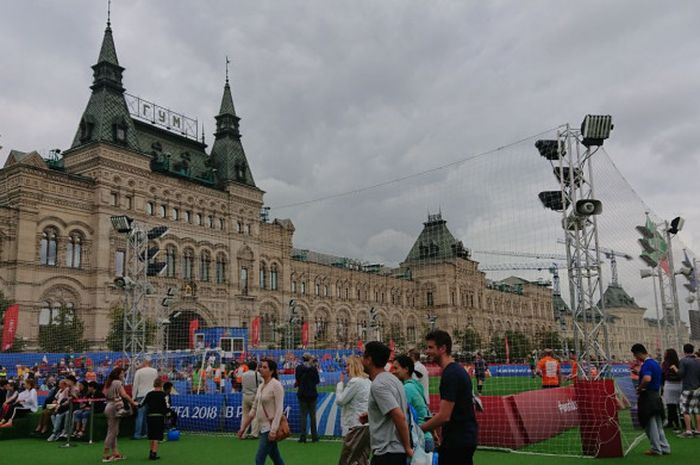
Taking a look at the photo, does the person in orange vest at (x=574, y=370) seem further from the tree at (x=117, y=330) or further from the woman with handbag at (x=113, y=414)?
the tree at (x=117, y=330)

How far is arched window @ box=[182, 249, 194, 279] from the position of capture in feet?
153

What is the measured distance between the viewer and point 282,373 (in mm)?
30641

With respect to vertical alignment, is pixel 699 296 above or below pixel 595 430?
above

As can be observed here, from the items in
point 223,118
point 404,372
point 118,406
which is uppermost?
point 223,118

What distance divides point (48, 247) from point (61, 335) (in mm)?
6286

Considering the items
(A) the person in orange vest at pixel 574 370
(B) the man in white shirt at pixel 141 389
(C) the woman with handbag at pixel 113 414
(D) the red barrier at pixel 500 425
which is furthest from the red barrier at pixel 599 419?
(B) the man in white shirt at pixel 141 389

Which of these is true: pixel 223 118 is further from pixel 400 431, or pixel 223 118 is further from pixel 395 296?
pixel 400 431

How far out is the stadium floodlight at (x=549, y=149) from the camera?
39.4 feet

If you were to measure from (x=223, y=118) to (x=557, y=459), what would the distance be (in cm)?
5116

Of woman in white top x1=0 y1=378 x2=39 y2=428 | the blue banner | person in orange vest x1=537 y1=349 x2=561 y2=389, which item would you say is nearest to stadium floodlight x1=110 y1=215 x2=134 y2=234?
woman in white top x1=0 y1=378 x2=39 y2=428

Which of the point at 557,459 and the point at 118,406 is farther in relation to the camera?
the point at 118,406

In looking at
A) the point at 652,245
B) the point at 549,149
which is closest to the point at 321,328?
the point at 652,245

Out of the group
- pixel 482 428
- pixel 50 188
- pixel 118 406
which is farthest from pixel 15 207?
pixel 482 428

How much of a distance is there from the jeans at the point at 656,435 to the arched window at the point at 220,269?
140 feet
